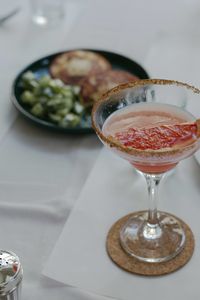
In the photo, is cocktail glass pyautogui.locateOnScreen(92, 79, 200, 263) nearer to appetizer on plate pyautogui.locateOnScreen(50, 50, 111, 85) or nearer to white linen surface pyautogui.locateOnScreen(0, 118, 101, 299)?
white linen surface pyautogui.locateOnScreen(0, 118, 101, 299)

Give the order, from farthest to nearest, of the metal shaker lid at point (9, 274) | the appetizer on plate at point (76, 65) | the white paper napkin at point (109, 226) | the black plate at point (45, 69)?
1. the appetizer on plate at point (76, 65)
2. the black plate at point (45, 69)
3. the white paper napkin at point (109, 226)
4. the metal shaker lid at point (9, 274)

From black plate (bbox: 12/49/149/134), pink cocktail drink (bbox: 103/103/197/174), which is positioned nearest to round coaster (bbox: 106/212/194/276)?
pink cocktail drink (bbox: 103/103/197/174)

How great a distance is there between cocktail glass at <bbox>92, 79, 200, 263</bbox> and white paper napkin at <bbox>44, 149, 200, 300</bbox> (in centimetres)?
3

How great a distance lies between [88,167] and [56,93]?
0.57 feet

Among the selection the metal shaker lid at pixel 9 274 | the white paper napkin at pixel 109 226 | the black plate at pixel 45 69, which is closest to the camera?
the metal shaker lid at pixel 9 274

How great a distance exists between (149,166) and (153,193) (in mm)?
86

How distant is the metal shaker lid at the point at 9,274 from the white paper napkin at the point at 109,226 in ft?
0.34

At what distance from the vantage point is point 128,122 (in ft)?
2.55

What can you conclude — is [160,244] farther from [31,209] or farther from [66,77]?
[66,77]

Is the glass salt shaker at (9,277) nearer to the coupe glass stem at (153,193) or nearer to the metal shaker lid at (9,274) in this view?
the metal shaker lid at (9,274)

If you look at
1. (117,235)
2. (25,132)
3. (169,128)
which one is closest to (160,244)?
(117,235)

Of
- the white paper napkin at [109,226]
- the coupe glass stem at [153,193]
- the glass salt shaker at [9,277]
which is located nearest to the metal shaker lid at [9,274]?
the glass salt shaker at [9,277]

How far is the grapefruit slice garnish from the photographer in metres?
0.73

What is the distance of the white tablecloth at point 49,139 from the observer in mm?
835
